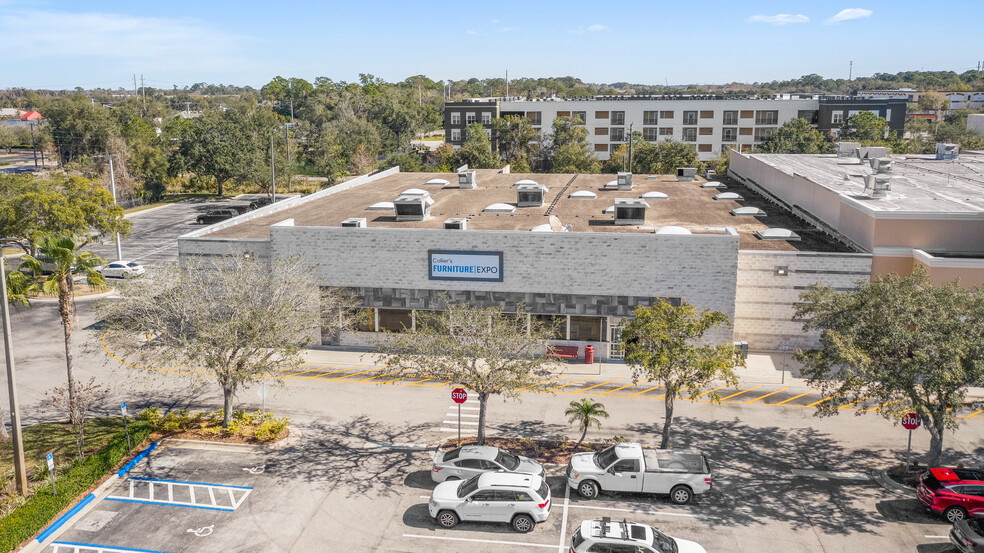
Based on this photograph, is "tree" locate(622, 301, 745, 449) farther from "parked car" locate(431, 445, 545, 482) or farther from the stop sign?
the stop sign

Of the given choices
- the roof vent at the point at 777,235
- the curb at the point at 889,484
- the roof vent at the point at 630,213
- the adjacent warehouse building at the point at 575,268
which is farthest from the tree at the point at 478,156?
the curb at the point at 889,484

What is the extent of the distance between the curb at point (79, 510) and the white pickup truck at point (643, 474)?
17.0 m

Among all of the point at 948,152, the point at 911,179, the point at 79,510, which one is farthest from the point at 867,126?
the point at 79,510

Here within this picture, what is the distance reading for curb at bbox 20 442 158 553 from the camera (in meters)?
23.2

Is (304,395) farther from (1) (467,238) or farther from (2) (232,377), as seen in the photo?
(1) (467,238)

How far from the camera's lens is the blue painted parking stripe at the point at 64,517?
2370cm

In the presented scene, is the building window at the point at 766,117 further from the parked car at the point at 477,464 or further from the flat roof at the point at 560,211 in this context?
the parked car at the point at 477,464

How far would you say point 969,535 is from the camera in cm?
2116

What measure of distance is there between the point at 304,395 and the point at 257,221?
19.6 metres

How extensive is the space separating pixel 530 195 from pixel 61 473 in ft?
108

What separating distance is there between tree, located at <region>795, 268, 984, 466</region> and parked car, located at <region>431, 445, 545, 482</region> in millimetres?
11363

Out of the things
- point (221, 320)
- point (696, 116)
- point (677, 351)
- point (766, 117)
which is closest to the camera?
point (677, 351)

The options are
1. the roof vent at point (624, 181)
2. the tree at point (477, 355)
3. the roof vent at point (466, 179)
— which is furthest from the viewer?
the roof vent at point (466, 179)

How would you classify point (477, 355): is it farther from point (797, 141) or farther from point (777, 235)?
point (797, 141)
